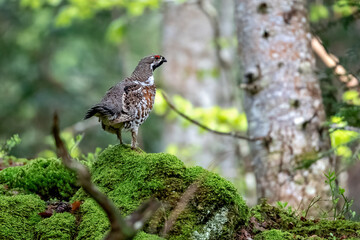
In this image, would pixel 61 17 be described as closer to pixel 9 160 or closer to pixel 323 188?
pixel 9 160

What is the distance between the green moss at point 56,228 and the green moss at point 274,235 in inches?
53.9

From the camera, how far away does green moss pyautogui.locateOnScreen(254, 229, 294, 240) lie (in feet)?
12.5

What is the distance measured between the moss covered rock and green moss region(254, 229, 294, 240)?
17 centimetres

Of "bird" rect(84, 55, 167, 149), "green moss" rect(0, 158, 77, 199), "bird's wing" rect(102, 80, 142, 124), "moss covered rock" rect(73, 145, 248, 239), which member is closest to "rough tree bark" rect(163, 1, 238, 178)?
"bird" rect(84, 55, 167, 149)

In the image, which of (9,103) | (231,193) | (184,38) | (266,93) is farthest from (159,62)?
(9,103)

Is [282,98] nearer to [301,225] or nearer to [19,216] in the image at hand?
[301,225]

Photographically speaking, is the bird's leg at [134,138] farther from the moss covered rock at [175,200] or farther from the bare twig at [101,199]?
the bare twig at [101,199]

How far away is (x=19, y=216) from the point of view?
12.6ft

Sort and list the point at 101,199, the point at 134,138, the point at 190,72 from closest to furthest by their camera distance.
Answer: the point at 101,199
the point at 134,138
the point at 190,72

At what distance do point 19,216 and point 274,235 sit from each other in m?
1.89

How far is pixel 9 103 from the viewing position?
756 inches

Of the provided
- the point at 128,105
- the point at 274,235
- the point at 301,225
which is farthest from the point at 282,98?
the point at 274,235

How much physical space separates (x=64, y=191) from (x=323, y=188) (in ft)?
11.0

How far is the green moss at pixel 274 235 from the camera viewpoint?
381cm
